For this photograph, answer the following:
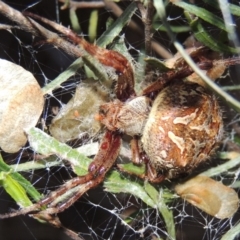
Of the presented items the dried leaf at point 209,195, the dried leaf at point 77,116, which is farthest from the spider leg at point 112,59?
the dried leaf at point 209,195

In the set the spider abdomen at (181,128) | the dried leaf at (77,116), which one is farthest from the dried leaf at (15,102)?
the spider abdomen at (181,128)

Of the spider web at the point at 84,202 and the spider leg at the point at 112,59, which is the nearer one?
the spider leg at the point at 112,59

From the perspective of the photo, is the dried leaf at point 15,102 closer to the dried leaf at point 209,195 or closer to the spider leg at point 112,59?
the spider leg at point 112,59

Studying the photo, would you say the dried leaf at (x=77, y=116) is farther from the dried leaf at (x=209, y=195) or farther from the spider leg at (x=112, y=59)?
the dried leaf at (x=209, y=195)

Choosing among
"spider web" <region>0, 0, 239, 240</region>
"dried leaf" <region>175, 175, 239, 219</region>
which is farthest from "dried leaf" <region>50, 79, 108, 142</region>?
"dried leaf" <region>175, 175, 239, 219</region>

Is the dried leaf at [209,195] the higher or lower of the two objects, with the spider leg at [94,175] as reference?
lower

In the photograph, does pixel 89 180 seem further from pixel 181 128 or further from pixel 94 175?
pixel 181 128

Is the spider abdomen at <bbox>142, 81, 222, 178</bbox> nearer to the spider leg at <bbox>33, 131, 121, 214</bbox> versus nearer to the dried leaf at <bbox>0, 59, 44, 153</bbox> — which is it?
the spider leg at <bbox>33, 131, 121, 214</bbox>
